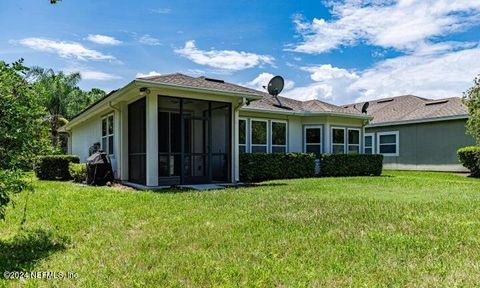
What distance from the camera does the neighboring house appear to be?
20.2 meters

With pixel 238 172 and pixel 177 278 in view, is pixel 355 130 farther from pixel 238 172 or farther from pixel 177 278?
pixel 177 278

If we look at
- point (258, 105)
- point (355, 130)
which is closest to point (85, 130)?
point (258, 105)

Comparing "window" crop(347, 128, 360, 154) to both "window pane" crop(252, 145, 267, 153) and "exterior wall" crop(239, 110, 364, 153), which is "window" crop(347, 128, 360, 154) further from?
"window pane" crop(252, 145, 267, 153)

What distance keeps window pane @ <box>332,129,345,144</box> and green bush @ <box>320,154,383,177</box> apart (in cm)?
135

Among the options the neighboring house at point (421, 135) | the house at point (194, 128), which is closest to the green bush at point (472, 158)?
the neighboring house at point (421, 135)

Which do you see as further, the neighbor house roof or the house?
the neighbor house roof

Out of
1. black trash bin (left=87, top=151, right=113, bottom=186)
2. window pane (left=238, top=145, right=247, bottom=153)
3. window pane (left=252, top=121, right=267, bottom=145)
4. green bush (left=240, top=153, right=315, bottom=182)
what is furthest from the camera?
window pane (left=252, top=121, right=267, bottom=145)

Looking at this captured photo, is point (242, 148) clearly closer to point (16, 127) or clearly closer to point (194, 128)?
point (194, 128)

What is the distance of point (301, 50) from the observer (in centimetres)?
2025

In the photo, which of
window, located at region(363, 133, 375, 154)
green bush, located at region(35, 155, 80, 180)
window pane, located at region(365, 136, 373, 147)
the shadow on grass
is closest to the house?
green bush, located at region(35, 155, 80, 180)

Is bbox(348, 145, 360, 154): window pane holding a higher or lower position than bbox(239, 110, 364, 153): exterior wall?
lower

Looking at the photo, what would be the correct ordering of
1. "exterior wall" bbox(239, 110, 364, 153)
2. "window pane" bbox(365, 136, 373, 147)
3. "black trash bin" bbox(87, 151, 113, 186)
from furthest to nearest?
"window pane" bbox(365, 136, 373, 147)
"exterior wall" bbox(239, 110, 364, 153)
"black trash bin" bbox(87, 151, 113, 186)

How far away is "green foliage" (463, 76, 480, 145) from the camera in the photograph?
52.0 ft

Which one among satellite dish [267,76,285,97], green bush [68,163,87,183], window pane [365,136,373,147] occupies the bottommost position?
green bush [68,163,87,183]
